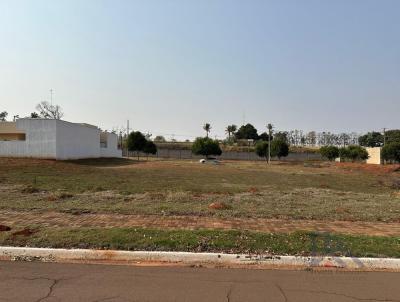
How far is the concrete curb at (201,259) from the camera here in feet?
24.0

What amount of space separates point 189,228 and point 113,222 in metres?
1.75

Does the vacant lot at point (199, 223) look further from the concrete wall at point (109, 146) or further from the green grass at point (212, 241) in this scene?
the concrete wall at point (109, 146)

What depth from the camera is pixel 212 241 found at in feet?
26.8

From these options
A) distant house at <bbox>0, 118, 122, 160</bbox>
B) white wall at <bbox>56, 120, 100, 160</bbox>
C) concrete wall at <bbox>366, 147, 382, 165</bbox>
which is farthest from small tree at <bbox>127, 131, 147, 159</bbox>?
concrete wall at <bbox>366, 147, 382, 165</bbox>

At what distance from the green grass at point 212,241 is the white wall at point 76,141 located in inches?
1498

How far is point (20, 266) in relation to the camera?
6.95 metres

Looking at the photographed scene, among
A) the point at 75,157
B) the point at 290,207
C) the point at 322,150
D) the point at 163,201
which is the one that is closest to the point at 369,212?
the point at 290,207

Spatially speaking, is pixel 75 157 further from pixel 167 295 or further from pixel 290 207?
pixel 167 295

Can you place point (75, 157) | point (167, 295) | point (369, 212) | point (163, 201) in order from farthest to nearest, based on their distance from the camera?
point (75, 157), point (163, 201), point (369, 212), point (167, 295)

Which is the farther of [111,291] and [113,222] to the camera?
[113,222]

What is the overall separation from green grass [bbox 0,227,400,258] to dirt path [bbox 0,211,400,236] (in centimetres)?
93

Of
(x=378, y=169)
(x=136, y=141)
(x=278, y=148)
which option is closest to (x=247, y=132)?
(x=278, y=148)

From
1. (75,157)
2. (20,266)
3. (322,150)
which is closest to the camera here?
(20,266)

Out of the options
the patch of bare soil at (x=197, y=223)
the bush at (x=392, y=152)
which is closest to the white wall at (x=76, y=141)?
the patch of bare soil at (x=197, y=223)
